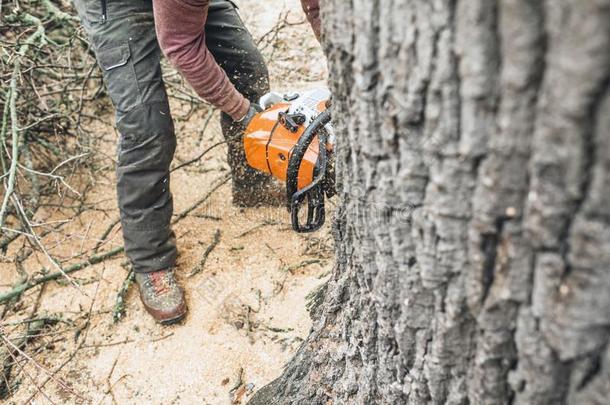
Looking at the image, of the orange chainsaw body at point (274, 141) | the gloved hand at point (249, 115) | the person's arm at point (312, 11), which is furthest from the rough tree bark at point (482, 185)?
the person's arm at point (312, 11)

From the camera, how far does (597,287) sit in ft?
1.93

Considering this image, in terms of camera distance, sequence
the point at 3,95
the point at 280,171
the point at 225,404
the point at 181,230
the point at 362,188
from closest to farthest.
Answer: the point at 362,188 < the point at 225,404 < the point at 280,171 < the point at 181,230 < the point at 3,95

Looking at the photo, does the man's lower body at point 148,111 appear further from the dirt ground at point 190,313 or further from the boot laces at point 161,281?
the dirt ground at point 190,313

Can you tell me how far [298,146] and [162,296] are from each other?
0.95 m

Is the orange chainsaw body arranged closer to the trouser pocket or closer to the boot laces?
the trouser pocket

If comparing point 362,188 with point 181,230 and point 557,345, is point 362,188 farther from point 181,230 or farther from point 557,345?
point 181,230

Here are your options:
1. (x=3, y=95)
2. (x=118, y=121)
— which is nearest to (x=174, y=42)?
(x=118, y=121)

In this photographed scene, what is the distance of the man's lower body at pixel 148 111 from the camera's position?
201 centimetres

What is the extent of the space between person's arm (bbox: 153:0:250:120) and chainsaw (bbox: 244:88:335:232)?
0.14m

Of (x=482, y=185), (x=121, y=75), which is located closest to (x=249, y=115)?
(x=121, y=75)

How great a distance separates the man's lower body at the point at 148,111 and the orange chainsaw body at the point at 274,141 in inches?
13.6

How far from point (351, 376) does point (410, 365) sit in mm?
253

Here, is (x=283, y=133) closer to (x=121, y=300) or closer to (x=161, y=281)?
(x=161, y=281)

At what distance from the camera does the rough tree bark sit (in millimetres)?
539
